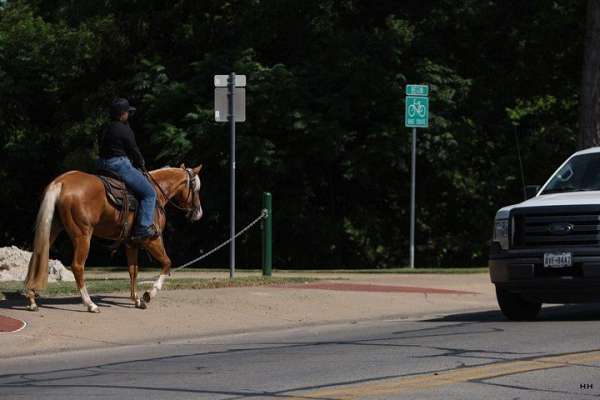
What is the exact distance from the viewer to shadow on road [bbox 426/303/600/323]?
52.5 feet

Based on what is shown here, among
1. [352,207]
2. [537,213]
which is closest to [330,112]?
[352,207]

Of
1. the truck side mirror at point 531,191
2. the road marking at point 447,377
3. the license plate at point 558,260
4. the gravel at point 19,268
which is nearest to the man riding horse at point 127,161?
the truck side mirror at point 531,191

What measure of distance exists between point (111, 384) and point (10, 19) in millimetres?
27479

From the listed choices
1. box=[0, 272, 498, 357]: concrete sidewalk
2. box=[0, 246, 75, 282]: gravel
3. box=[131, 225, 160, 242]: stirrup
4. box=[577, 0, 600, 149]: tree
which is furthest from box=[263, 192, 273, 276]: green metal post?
box=[577, 0, 600, 149]: tree

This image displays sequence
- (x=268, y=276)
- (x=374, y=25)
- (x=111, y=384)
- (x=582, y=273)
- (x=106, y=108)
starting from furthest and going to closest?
1. (x=374, y=25)
2. (x=106, y=108)
3. (x=268, y=276)
4. (x=582, y=273)
5. (x=111, y=384)

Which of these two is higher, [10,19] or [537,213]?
[10,19]

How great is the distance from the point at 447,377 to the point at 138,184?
6.34 meters

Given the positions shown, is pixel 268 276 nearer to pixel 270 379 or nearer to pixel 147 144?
pixel 270 379

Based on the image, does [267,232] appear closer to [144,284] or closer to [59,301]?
[144,284]

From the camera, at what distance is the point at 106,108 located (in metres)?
33.0

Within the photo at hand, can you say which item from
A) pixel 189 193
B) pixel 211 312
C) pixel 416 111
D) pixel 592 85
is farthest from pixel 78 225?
pixel 592 85

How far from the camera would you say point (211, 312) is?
52.3 feet

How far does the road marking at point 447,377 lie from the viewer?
31.6 feet

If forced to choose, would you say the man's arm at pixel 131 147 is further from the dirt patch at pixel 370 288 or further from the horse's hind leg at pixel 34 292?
the dirt patch at pixel 370 288
